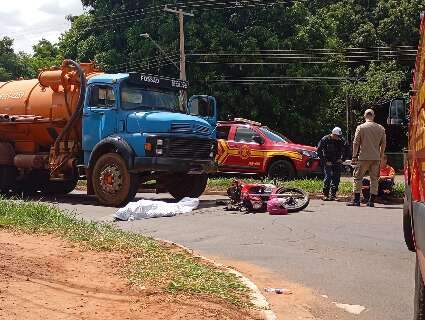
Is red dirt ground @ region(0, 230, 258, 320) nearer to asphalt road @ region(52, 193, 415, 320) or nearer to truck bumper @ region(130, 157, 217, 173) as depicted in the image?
asphalt road @ region(52, 193, 415, 320)

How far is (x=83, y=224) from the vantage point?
859cm

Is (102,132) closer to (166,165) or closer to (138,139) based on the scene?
(138,139)

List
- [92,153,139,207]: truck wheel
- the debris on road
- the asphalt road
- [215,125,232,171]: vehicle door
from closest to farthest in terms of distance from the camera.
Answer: the debris on road, the asphalt road, [92,153,139,207]: truck wheel, [215,125,232,171]: vehicle door

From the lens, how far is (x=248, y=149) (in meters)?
17.3

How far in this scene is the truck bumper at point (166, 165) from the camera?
1230 cm

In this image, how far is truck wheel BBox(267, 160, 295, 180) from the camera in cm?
1700

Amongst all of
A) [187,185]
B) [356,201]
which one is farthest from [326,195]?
[187,185]

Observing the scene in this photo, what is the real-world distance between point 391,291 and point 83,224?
436cm

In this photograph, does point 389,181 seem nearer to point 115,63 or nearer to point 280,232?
point 280,232

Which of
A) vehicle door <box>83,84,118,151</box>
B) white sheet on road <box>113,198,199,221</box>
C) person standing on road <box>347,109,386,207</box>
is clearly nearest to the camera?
white sheet on road <box>113,198,199,221</box>

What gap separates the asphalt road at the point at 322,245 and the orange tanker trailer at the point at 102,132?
3.17ft

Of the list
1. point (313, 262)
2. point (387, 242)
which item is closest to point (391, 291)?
point (313, 262)

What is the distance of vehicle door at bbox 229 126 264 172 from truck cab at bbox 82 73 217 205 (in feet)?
11.7

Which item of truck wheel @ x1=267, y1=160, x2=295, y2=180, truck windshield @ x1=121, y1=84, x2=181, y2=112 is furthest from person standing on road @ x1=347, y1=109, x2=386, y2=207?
truck wheel @ x1=267, y1=160, x2=295, y2=180
